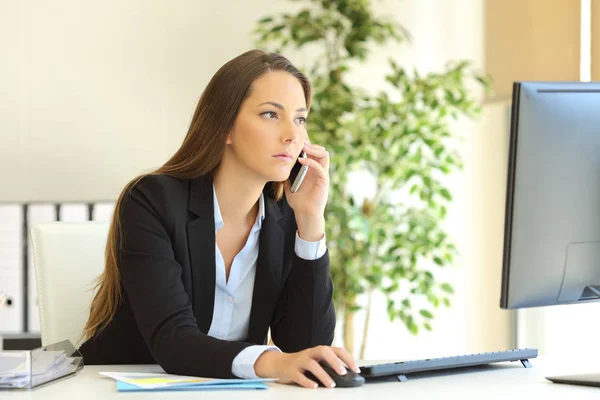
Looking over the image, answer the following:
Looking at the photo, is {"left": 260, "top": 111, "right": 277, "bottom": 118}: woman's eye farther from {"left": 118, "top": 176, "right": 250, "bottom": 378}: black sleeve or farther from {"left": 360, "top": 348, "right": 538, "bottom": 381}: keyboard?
{"left": 360, "top": 348, "right": 538, "bottom": 381}: keyboard

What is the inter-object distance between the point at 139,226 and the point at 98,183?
7.30ft

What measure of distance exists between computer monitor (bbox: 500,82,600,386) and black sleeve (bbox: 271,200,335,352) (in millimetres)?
530

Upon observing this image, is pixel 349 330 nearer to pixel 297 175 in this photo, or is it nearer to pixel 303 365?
pixel 297 175

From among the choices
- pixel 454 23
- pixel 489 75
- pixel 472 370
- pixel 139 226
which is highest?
pixel 454 23

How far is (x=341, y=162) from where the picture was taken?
3449 mm

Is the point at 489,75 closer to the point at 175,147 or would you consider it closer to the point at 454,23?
the point at 454,23

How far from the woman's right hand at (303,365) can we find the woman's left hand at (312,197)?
49cm

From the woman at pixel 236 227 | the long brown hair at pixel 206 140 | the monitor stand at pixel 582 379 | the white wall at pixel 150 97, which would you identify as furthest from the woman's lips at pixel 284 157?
the white wall at pixel 150 97

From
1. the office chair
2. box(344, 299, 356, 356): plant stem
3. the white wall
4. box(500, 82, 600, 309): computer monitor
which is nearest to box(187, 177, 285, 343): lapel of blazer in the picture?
the office chair

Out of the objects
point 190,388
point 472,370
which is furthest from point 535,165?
point 190,388

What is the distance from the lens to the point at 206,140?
71.3 inches

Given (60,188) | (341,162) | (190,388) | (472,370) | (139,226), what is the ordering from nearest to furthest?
(190,388) → (472,370) → (139,226) → (341,162) → (60,188)

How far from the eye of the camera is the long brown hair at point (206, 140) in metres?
1.77

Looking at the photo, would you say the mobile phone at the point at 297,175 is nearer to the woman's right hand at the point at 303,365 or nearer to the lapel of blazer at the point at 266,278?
the lapel of blazer at the point at 266,278
